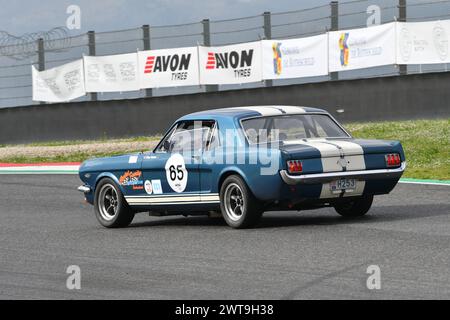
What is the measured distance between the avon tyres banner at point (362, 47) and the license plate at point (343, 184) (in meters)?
14.0

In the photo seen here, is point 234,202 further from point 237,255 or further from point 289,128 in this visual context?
point 237,255

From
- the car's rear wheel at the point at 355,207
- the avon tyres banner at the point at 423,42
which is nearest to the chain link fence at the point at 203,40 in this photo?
the avon tyres banner at the point at 423,42

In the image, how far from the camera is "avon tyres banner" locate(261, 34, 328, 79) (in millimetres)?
26172

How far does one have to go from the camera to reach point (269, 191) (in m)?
11.0

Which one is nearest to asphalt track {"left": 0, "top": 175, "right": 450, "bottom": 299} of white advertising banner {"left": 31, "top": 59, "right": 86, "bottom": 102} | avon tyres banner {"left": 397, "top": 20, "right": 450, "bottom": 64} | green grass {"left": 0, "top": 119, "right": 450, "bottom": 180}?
green grass {"left": 0, "top": 119, "right": 450, "bottom": 180}

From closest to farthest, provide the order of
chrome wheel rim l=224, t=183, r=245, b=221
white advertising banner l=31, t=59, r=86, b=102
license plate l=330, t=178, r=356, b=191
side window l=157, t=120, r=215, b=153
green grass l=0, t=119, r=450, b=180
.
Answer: license plate l=330, t=178, r=356, b=191 < chrome wheel rim l=224, t=183, r=245, b=221 < side window l=157, t=120, r=215, b=153 < green grass l=0, t=119, r=450, b=180 < white advertising banner l=31, t=59, r=86, b=102

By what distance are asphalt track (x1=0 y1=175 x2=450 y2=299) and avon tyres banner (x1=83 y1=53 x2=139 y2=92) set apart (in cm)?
1448

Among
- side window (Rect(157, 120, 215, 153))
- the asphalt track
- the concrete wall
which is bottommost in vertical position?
the asphalt track

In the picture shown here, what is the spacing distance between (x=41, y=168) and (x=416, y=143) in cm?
799

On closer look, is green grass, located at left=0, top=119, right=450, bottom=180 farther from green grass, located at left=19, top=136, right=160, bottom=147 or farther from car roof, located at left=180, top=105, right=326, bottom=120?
car roof, located at left=180, top=105, right=326, bottom=120

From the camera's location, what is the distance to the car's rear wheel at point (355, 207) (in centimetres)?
1221

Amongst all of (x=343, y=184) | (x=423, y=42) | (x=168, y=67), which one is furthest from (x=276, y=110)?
(x=168, y=67)

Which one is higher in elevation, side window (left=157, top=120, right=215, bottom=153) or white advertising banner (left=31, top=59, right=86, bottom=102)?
white advertising banner (left=31, top=59, right=86, bottom=102)

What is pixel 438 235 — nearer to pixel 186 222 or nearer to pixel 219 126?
pixel 219 126
